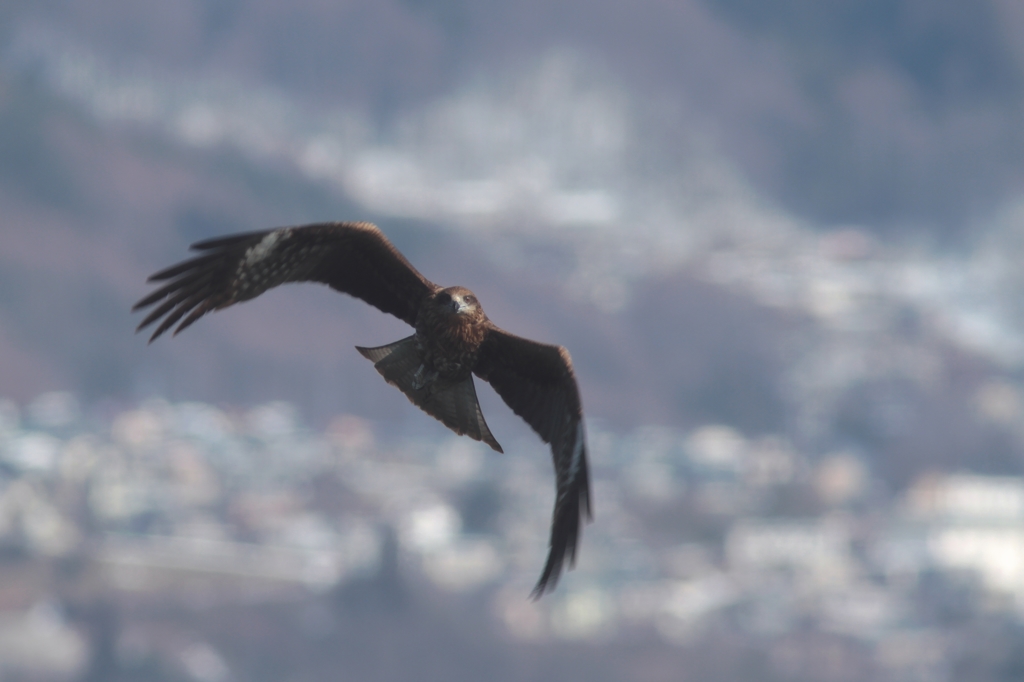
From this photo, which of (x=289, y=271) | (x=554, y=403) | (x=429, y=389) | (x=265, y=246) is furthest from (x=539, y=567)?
(x=265, y=246)

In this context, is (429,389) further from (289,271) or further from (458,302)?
(289,271)

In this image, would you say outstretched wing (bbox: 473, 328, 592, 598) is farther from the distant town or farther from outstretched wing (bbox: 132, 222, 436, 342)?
the distant town

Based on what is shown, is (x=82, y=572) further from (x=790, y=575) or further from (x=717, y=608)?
(x=790, y=575)

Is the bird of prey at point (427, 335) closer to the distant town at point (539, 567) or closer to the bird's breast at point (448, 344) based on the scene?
the bird's breast at point (448, 344)

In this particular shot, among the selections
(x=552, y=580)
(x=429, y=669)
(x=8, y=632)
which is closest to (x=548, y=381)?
(x=552, y=580)

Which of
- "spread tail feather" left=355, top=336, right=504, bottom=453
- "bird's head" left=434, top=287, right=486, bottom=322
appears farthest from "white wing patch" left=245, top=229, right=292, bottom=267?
"bird's head" left=434, top=287, right=486, bottom=322
